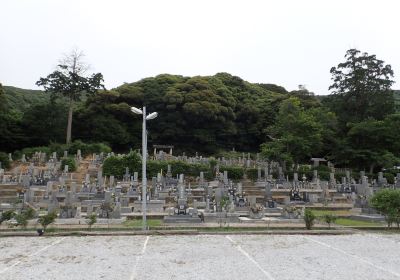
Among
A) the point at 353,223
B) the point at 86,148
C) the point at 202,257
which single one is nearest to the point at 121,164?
the point at 86,148

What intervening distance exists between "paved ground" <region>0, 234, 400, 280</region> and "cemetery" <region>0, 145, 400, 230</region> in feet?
9.47

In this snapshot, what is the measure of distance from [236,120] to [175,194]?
30.1m

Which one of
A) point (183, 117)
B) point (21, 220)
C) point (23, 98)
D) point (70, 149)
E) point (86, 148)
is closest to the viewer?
point (21, 220)

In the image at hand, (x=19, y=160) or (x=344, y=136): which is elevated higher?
(x=344, y=136)

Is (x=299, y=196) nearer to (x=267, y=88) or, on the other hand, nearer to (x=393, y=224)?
(x=393, y=224)

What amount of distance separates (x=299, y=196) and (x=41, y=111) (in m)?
33.8

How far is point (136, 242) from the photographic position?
39.2 feet

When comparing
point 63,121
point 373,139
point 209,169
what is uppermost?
point 63,121

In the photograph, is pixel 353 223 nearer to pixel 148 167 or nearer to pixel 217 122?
pixel 148 167

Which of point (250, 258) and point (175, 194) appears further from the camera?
point (175, 194)

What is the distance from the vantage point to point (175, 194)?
2523 cm

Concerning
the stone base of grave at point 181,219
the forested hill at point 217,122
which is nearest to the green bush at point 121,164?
the forested hill at point 217,122

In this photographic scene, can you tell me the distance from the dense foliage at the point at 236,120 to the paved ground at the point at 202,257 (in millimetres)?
25577

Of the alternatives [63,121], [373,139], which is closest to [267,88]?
[373,139]
